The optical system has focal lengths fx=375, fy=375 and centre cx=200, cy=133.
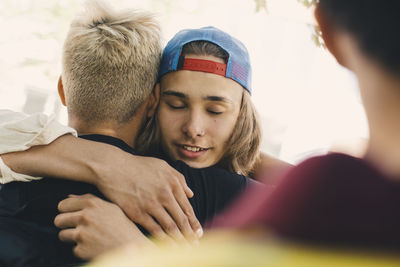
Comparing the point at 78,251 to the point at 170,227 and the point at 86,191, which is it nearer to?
the point at 86,191

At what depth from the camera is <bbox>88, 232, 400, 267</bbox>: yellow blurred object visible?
1.47 feet

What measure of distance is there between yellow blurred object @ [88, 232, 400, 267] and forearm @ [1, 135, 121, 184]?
4.19 ft

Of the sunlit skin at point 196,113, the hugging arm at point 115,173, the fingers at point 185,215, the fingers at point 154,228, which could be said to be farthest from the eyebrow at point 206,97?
the fingers at point 154,228

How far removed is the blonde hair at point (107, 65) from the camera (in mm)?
2072

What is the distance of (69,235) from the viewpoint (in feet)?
5.16

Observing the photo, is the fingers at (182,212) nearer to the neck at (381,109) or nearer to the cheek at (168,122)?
the cheek at (168,122)

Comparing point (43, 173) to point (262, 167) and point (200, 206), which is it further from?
point (262, 167)

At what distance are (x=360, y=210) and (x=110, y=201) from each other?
1.40 meters

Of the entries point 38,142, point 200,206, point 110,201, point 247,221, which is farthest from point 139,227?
point 247,221

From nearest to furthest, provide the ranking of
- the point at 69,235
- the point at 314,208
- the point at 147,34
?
the point at 314,208, the point at 69,235, the point at 147,34

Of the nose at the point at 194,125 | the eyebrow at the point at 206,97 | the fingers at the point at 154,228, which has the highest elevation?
the eyebrow at the point at 206,97

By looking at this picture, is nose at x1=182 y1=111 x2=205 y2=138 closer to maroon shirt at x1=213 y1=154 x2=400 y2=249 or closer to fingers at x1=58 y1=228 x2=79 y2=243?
fingers at x1=58 y1=228 x2=79 y2=243

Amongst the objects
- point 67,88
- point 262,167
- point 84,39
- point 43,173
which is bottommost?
point 262,167

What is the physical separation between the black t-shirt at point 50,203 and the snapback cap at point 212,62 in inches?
28.1
